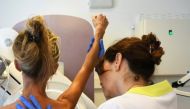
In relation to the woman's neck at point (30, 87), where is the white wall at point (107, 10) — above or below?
above

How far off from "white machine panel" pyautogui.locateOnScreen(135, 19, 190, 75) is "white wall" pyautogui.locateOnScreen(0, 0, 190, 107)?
16 cm

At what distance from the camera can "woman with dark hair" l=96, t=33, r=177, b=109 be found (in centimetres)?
111

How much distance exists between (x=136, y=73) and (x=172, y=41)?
132 cm

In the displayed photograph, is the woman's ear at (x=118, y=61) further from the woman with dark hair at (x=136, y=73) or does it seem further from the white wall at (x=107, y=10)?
the white wall at (x=107, y=10)

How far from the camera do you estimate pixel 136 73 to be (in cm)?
120

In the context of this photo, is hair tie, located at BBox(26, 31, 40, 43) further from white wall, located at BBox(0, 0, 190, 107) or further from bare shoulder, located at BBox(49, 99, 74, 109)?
white wall, located at BBox(0, 0, 190, 107)

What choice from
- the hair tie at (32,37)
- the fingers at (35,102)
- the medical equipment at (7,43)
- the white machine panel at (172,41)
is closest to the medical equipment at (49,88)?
the medical equipment at (7,43)

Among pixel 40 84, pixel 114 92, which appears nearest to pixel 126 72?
pixel 114 92

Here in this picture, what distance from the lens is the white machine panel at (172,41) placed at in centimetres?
238

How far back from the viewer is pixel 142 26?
2348 millimetres

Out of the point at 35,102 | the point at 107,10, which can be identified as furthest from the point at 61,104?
the point at 107,10

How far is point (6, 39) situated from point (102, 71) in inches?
34.1

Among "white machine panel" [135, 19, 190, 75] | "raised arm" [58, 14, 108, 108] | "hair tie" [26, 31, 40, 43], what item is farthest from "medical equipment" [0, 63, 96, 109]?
"white machine panel" [135, 19, 190, 75]

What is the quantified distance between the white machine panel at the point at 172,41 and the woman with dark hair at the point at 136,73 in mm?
1134
